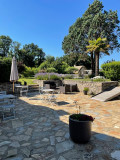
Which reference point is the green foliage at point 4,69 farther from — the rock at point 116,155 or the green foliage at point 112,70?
the rock at point 116,155

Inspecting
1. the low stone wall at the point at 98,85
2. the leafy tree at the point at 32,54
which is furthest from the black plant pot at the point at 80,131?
the leafy tree at the point at 32,54

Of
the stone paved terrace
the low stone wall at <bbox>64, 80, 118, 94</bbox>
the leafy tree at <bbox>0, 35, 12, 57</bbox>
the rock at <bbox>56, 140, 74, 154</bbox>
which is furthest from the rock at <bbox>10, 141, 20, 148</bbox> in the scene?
the leafy tree at <bbox>0, 35, 12, 57</bbox>

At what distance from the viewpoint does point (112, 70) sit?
380 inches

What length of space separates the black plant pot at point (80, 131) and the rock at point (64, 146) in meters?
0.15

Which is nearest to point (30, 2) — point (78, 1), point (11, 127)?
point (78, 1)

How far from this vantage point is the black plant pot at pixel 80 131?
2461mm

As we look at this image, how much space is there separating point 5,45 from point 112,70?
126 ft

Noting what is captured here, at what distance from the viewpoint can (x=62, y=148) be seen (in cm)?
240

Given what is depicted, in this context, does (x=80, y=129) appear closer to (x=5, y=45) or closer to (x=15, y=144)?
(x=15, y=144)

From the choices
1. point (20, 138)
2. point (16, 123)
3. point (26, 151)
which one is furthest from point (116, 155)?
point (16, 123)

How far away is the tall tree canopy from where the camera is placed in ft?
59.9

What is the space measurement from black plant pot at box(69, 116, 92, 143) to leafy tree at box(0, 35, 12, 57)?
41345 mm

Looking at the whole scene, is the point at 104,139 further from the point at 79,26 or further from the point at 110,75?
the point at 79,26

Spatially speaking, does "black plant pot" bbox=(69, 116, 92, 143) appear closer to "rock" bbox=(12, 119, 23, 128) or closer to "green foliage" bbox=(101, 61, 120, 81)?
"rock" bbox=(12, 119, 23, 128)
